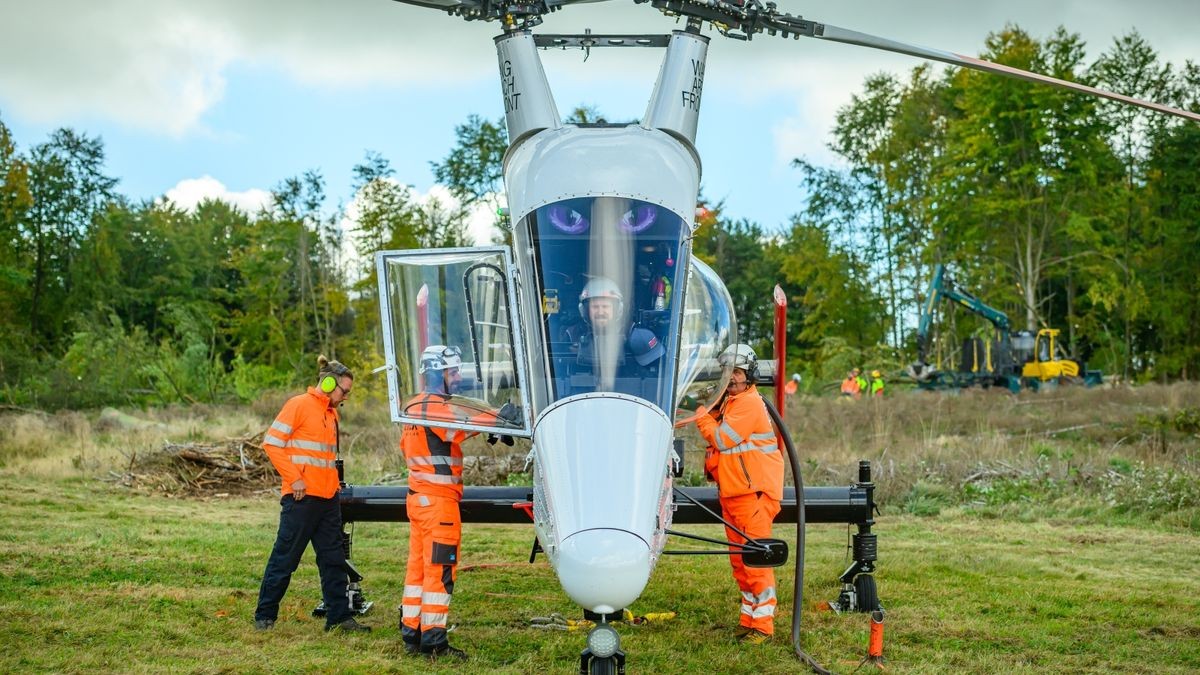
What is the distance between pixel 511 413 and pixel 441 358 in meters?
0.65

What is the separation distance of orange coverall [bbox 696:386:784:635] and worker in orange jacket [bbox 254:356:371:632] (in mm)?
2455

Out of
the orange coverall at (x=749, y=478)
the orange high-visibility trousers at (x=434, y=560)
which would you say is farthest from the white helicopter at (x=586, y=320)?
the orange high-visibility trousers at (x=434, y=560)

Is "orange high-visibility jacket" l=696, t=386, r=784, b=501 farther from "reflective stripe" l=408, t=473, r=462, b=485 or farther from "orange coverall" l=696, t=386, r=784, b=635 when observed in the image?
"reflective stripe" l=408, t=473, r=462, b=485

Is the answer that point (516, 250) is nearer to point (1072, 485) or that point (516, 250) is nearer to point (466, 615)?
point (466, 615)

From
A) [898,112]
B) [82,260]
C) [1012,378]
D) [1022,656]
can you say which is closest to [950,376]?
[1012,378]

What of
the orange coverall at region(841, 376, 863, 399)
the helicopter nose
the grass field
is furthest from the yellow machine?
the helicopter nose

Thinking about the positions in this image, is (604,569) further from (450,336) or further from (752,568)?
(752,568)

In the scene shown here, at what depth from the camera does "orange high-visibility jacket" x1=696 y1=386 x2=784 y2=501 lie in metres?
7.66

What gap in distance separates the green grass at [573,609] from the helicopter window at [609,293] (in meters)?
2.03

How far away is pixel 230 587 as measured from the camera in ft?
30.4

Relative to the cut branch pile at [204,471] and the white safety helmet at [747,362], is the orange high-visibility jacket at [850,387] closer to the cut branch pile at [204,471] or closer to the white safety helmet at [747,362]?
the cut branch pile at [204,471]

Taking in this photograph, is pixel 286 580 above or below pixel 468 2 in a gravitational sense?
below

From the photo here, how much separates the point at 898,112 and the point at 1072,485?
1295 inches

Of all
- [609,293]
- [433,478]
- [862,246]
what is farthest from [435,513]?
[862,246]
